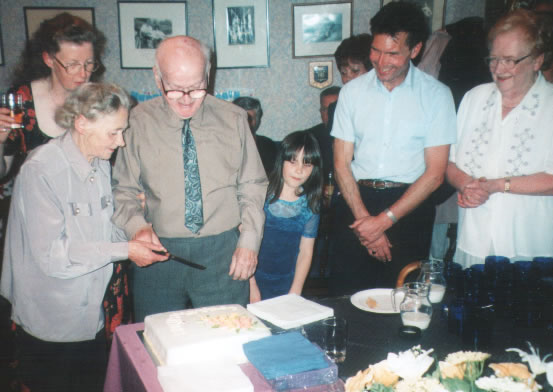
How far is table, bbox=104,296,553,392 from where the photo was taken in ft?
3.65

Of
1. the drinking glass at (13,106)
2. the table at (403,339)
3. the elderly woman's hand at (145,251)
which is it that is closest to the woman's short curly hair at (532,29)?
the table at (403,339)

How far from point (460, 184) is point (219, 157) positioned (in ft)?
3.54

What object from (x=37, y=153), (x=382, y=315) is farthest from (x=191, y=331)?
(x=37, y=153)

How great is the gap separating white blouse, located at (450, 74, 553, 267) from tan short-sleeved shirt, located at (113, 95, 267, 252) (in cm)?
97

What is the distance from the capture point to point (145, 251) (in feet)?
5.06

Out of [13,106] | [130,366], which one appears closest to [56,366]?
[130,366]

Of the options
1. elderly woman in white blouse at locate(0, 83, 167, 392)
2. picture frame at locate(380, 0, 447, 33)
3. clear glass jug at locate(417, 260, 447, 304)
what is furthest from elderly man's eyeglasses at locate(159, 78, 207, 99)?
picture frame at locate(380, 0, 447, 33)

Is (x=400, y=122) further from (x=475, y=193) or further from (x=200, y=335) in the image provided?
(x=200, y=335)

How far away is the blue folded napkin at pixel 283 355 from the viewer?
979 mm

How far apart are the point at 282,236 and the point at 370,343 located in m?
0.98

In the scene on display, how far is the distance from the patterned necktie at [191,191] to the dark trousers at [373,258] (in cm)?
82

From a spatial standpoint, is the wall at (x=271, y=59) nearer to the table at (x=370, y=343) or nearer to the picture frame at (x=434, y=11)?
the picture frame at (x=434, y=11)

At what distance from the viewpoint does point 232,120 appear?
1.79 m

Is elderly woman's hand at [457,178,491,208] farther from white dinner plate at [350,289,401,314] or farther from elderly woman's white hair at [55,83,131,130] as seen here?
elderly woman's white hair at [55,83,131,130]
